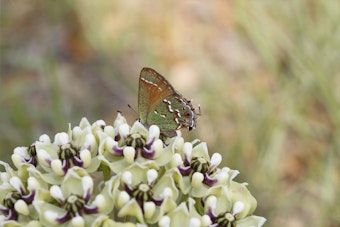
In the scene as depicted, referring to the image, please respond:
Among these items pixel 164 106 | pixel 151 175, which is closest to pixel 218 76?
pixel 164 106

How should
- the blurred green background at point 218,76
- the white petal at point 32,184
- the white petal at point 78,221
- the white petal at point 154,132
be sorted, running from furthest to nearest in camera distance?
the blurred green background at point 218,76, the white petal at point 154,132, the white petal at point 32,184, the white petal at point 78,221

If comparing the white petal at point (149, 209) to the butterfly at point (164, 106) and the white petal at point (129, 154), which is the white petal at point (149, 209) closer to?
the white petal at point (129, 154)

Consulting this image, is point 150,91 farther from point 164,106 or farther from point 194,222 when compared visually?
point 194,222

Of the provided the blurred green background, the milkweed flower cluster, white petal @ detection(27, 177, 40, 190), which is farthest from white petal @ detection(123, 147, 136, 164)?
the blurred green background

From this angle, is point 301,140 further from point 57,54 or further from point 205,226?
point 205,226

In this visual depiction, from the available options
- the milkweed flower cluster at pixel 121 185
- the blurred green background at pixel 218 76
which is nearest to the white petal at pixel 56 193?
the milkweed flower cluster at pixel 121 185
